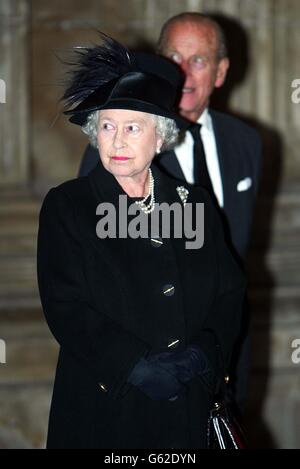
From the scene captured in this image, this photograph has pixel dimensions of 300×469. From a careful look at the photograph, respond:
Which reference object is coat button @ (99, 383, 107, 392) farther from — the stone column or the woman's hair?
the stone column

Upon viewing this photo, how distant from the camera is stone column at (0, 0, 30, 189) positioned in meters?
4.77

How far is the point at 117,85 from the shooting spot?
8.84 ft

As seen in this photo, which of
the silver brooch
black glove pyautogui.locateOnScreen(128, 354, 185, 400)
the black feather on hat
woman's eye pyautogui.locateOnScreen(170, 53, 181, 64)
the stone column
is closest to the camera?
black glove pyautogui.locateOnScreen(128, 354, 185, 400)

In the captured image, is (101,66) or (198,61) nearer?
(101,66)

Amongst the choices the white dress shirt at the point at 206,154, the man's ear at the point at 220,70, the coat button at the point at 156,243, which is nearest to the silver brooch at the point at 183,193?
the coat button at the point at 156,243

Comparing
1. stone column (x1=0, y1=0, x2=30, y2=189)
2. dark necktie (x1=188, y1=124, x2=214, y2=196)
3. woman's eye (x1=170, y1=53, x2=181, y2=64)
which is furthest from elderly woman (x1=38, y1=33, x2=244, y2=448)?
stone column (x1=0, y1=0, x2=30, y2=189)

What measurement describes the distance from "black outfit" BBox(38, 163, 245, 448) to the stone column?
213cm

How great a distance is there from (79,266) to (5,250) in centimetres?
227

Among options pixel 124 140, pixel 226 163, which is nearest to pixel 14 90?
pixel 226 163

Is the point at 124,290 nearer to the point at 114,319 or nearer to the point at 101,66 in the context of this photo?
the point at 114,319

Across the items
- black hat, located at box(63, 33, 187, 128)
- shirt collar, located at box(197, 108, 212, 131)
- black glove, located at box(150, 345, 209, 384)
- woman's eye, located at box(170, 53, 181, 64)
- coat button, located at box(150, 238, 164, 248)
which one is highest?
woman's eye, located at box(170, 53, 181, 64)

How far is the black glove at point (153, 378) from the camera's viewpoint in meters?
2.63

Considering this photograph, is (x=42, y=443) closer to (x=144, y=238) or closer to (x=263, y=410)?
(x=263, y=410)

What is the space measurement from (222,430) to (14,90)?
247 cm
